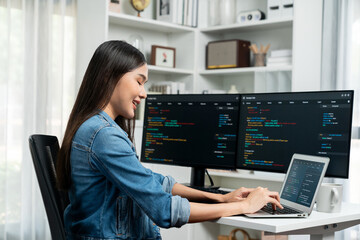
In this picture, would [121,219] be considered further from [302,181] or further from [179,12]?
[179,12]

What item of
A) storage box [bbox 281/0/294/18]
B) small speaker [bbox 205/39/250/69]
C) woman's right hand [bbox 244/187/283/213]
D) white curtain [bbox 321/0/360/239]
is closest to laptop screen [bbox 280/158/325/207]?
woman's right hand [bbox 244/187/283/213]

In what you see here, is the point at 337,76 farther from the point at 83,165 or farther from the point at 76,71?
the point at 83,165

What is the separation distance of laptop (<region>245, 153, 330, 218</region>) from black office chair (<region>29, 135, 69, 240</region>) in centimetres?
60

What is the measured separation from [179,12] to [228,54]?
0.49 meters

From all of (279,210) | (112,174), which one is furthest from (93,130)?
(279,210)

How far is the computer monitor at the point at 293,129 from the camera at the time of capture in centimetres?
199

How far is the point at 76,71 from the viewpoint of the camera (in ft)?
11.6

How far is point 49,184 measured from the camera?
1.47m

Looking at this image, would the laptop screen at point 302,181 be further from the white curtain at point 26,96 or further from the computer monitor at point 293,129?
the white curtain at point 26,96

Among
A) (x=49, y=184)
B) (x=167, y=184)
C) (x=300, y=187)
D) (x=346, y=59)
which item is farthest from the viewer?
(x=346, y=59)

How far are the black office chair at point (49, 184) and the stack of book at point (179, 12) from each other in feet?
7.94

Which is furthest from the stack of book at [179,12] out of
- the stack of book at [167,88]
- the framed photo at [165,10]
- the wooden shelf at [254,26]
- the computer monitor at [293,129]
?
the computer monitor at [293,129]

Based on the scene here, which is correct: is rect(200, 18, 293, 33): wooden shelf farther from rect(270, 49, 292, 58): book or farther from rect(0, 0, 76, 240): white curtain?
rect(0, 0, 76, 240): white curtain

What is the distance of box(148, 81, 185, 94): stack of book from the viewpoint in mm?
3869
